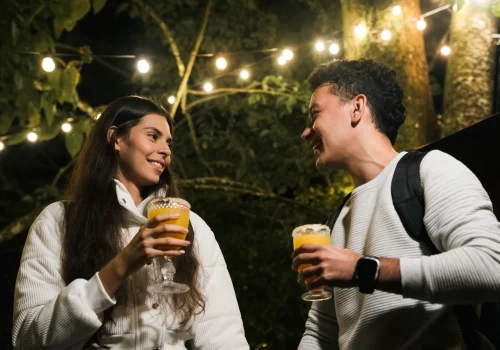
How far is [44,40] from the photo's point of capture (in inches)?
192

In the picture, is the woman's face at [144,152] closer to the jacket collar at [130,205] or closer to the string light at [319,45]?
the jacket collar at [130,205]

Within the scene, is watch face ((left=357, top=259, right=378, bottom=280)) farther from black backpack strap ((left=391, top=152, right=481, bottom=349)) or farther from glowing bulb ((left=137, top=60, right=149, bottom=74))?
glowing bulb ((left=137, top=60, right=149, bottom=74))

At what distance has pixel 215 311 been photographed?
8.94 feet

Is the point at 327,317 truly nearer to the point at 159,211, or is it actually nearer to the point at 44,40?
the point at 159,211

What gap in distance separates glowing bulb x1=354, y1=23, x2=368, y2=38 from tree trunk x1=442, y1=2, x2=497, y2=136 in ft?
2.47

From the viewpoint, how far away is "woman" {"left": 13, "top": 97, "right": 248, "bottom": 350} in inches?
91.0

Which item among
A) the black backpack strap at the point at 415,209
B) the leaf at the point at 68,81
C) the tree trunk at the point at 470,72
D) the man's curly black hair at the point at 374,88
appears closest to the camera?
the black backpack strap at the point at 415,209

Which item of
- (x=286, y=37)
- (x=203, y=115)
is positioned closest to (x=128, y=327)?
(x=203, y=115)

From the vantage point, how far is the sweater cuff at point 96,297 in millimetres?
2299

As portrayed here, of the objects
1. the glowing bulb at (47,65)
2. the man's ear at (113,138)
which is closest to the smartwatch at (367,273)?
the man's ear at (113,138)

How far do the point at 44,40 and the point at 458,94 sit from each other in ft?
11.4

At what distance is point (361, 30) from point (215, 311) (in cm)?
287

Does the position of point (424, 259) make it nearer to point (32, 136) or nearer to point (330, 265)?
point (330, 265)

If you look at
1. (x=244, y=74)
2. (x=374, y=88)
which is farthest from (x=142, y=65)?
(x=374, y=88)
